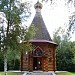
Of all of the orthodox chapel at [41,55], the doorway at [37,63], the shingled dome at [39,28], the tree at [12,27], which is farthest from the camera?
the doorway at [37,63]

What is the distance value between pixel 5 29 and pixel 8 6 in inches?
70.2

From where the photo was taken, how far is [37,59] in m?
24.9

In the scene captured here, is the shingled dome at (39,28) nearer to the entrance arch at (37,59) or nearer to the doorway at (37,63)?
the entrance arch at (37,59)

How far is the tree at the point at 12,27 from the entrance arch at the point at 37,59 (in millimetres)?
7718

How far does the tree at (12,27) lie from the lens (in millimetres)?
15188

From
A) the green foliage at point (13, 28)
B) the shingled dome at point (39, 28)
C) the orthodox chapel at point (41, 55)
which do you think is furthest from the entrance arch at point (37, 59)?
the green foliage at point (13, 28)

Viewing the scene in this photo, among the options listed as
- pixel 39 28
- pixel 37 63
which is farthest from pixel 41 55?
pixel 39 28

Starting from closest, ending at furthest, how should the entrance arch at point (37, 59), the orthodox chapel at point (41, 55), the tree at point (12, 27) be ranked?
the tree at point (12, 27) → the orthodox chapel at point (41, 55) → the entrance arch at point (37, 59)

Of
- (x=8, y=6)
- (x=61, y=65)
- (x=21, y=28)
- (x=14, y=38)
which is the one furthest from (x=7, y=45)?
(x=61, y=65)

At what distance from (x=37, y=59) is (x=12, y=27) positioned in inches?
396

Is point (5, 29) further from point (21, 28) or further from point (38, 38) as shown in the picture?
point (38, 38)

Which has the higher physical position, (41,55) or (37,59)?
(41,55)

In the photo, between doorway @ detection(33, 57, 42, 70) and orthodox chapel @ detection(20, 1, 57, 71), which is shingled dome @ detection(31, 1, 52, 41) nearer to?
orthodox chapel @ detection(20, 1, 57, 71)

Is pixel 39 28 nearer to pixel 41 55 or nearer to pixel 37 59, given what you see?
pixel 41 55
